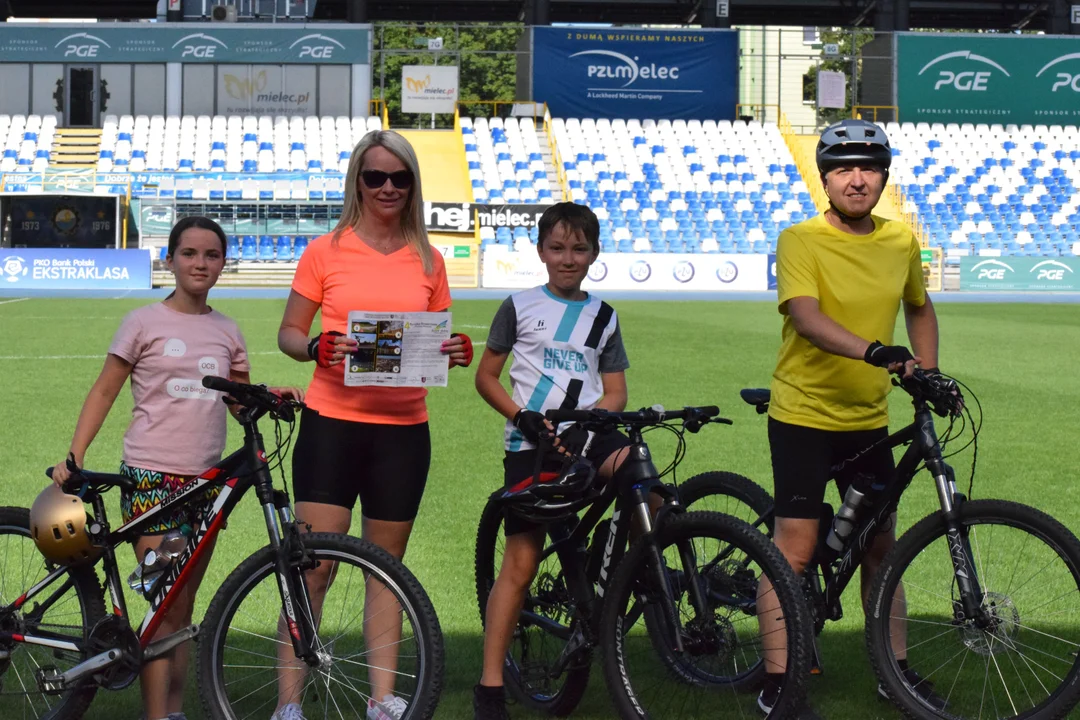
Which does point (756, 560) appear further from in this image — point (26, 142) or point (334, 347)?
point (26, 142)

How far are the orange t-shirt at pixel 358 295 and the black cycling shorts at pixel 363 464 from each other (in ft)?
0.12

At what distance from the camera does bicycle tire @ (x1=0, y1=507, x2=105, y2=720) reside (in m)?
3.99

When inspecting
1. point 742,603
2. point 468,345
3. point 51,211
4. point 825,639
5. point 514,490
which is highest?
point 51,211

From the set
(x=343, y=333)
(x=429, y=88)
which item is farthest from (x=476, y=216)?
(x=343, y=333)

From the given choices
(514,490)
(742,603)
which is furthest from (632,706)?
(514,490)

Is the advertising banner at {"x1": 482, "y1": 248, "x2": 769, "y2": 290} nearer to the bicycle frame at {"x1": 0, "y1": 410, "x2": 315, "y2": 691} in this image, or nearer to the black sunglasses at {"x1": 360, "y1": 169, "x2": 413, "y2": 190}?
the black sunglasses at {"x1": 360, "y1": 169, "x2": 413, "y2": 190}

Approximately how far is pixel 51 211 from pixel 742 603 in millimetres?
38693

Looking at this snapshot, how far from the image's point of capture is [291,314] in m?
4.24

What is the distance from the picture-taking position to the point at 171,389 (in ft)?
13.5

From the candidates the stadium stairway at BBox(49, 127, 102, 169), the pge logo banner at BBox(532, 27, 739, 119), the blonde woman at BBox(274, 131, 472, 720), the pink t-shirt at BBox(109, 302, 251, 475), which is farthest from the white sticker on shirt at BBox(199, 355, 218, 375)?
the pge logo banner at BBox(532, 27, 739, 119)

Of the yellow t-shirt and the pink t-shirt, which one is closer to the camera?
the pink t-shirt

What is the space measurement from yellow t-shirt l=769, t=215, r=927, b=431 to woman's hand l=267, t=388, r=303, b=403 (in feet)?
4.95

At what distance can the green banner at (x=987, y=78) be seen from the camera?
46.9 m

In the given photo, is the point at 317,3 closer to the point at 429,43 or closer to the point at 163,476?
the point at 429,43
